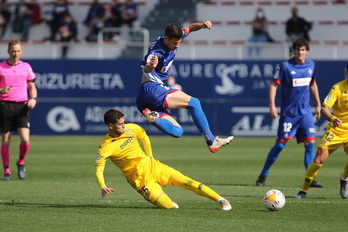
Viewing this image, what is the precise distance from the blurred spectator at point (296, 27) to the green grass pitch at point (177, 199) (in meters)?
7.07

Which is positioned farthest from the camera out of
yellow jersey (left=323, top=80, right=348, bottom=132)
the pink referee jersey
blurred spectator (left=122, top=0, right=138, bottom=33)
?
blurred spectator (left=122, top=0, right=138, bottom=33)

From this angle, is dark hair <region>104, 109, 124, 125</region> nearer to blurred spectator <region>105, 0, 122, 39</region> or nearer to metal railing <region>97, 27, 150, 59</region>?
metal railing <region>97, 27, 150, 59</region>

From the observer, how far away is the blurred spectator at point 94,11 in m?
27.1

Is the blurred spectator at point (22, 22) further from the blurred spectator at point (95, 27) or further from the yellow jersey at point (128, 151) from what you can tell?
the yellow jersey at point (128, 151)

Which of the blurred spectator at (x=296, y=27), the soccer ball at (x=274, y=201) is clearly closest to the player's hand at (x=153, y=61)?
the soccer ball at (x=274, y=201)

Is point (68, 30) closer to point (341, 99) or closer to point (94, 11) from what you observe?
point (94, 11)

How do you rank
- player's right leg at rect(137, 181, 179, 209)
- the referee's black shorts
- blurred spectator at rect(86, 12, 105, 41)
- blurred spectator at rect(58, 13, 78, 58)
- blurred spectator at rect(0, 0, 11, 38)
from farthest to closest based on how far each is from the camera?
1. blurred spectator at rect(0, 0, 11, 38)
2. blurred spectator at rect(86, 12, 105, 41)
3. blurred spectator at rect(58, 13, 78, 58)
4. the referee's black shorts
5. player's right leg at rect(137, 181, 179, 209)

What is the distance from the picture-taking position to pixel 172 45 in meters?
9.83

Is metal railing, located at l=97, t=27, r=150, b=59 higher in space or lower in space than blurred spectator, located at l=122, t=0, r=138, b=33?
lower

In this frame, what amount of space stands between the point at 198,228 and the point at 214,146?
7.09ft

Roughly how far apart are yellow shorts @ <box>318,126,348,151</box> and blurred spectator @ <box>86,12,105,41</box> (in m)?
17.2

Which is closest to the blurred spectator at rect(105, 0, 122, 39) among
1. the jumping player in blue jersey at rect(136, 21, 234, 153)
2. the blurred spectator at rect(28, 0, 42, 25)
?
the blurred spectator at rect(28, 0, 42, 25)

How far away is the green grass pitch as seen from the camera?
7871 millimetres

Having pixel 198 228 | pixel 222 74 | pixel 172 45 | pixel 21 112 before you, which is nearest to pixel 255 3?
pixel 222 74
